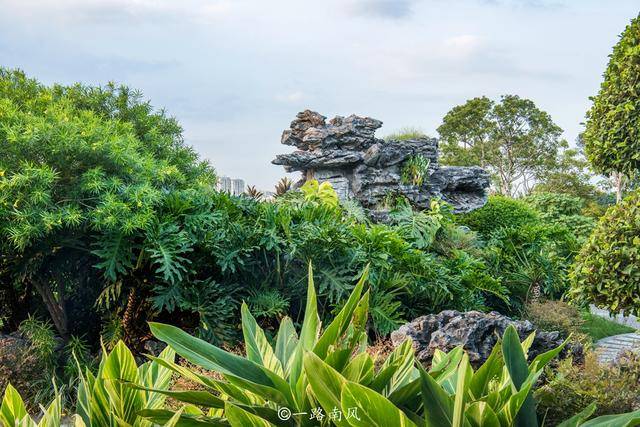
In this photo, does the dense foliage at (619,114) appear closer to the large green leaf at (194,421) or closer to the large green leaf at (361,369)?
the large green leaf at (361,369)

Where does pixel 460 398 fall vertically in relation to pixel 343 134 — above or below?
below

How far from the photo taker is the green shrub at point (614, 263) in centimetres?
486

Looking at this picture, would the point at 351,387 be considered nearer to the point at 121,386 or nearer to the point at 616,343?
the point at 121,386

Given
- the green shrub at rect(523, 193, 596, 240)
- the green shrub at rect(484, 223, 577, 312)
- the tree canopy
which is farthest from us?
the green shrub at rect(523, 193, 596, 240)

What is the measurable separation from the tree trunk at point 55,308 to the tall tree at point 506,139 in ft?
92.7

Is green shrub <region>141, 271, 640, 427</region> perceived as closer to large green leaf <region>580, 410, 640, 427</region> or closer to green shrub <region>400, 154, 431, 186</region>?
large green leaf <region>580, 410, 640, 427</region>

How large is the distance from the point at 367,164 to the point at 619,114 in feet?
25.1

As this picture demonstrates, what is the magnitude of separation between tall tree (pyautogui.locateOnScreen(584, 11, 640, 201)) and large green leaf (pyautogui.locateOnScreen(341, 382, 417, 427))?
4.47m

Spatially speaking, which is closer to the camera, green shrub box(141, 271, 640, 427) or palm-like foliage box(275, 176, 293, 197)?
green shrub box(141, 271, 640, 427)

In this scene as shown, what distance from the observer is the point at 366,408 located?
1.66 metres

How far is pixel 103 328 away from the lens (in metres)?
5.91

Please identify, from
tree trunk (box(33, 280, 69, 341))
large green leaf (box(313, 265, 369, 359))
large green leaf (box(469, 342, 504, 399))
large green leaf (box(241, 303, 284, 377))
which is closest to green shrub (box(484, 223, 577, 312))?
tree trunk (box(33, 280, 69, 341))

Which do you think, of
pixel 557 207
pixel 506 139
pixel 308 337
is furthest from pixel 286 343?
pixel 506 139

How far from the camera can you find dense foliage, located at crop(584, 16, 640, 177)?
209 inches
